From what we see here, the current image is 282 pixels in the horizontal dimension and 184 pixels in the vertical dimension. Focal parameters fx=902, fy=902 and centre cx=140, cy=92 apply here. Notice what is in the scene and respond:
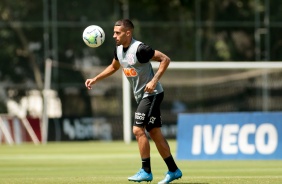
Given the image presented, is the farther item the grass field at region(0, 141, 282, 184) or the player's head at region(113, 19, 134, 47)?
the grass field at region(0, 141, 282, 184)

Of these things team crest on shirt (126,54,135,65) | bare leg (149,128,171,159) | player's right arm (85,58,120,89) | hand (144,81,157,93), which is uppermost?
team crest on shirt (126,54,135,65)

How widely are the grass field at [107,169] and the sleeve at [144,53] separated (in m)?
1.89

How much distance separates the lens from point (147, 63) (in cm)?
1302

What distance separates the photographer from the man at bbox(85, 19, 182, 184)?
42.2 feet

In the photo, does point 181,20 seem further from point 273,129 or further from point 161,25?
point 273,129

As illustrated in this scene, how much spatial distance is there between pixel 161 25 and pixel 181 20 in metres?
0.80

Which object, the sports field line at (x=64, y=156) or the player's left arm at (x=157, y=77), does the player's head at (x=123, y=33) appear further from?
the sports field line at (x=64, y=156)

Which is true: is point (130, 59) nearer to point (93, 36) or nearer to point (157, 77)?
point (157, 77)

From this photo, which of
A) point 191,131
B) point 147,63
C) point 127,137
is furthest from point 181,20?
point 147,63

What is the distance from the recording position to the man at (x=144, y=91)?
12852 millimetres

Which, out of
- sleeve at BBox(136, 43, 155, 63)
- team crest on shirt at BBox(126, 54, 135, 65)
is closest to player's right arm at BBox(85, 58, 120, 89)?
team crest on shirt at BBox(126, 54, 135, 65)

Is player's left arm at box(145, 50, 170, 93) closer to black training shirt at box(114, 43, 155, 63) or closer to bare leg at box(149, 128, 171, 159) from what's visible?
black training shirt at box(114, 43, 155, 63)

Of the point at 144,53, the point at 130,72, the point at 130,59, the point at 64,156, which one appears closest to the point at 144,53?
the point at 144,53

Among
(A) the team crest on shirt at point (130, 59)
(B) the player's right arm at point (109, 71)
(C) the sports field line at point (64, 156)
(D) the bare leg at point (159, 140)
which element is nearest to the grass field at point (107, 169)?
(C) the sports field line at point (64, 156)
